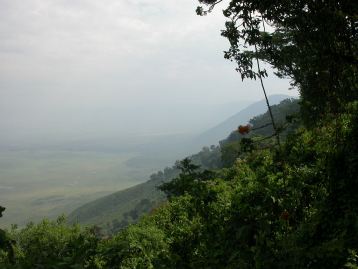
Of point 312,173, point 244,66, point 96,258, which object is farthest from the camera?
point 96,258

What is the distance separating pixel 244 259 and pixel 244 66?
5.27m

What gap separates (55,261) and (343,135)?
9.25 meters

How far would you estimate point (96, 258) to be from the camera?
13266 millimetres

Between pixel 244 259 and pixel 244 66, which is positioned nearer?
pixel 244 259

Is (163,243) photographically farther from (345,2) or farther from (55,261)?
(345,2)

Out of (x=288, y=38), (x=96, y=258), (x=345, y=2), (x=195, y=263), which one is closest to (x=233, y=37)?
(x=345, y=2)

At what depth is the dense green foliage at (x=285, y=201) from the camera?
8.76 meters

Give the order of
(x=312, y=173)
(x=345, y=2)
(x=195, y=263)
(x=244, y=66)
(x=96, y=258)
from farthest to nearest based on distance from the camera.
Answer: (x=96, y=258) → (x=312, y=173) → (x=195, y=263) → (x=244, y=66) → (x=345, y=2)

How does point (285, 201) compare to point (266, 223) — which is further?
point (285, 201)

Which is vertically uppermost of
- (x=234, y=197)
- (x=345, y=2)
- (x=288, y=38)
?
(x=288, y=38)

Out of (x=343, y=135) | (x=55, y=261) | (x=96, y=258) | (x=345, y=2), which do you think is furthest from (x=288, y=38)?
(x=55, y=261)

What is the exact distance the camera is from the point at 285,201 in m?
11.4

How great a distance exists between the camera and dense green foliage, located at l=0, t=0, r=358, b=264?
8.76 m

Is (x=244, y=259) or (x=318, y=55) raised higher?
(x=318, y=55)
